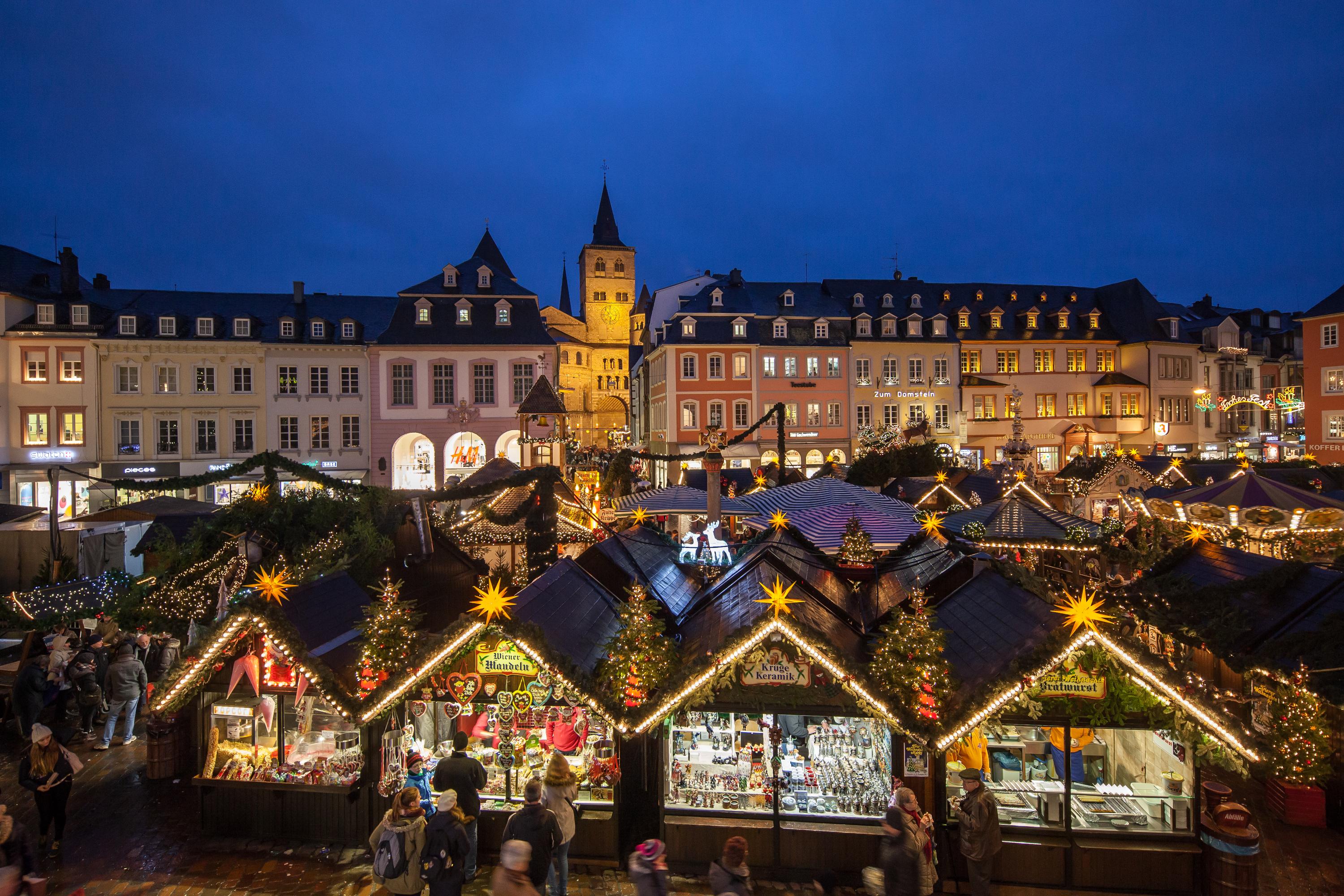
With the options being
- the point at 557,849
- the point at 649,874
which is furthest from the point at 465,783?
the point at 649,874

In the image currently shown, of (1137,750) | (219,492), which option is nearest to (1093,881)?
(1137,750)

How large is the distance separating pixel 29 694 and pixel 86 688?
74 centimetres

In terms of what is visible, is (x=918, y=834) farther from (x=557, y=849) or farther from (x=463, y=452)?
(x=463, y=452)

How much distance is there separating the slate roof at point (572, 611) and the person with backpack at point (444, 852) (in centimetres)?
148

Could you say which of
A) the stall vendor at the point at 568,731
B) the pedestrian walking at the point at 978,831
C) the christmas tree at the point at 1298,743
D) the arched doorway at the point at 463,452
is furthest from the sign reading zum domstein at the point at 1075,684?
the arched doorway at the point at 463,452

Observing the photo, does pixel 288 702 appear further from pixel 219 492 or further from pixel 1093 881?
pixel 219 492

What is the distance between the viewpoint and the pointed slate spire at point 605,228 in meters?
67.8

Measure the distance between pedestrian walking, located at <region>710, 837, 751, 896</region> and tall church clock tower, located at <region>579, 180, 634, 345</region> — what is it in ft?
214

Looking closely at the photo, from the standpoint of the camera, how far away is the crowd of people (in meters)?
4.38

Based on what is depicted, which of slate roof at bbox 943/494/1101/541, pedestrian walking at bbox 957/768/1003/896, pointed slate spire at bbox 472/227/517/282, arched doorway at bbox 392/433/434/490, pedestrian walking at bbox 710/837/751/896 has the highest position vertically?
pointed slate spire at bbox 472/227/517/282

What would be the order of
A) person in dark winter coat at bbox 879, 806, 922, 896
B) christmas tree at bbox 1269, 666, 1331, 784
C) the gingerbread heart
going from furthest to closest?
christmas tree at bbox 1269, 666, 1331, 784 → the gingerbread heart → person in dark winter coat at bbox 879, 806, 922, 896

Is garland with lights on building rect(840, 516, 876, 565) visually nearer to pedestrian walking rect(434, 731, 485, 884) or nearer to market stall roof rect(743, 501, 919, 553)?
market stall roof rect(743, 501, 919, 553)

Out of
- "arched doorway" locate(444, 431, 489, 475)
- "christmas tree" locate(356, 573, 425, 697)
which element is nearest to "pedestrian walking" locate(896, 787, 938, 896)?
"christmas tree" locate(356, 573, 425, 697)

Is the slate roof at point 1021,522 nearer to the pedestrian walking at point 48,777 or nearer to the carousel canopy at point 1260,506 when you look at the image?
the carousel canopy at point 1260,506
